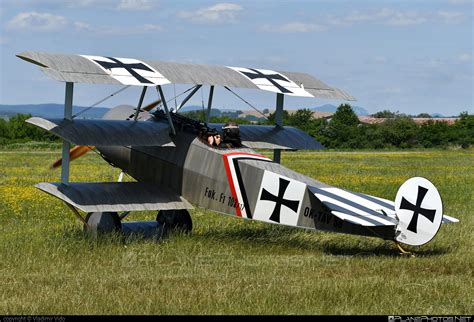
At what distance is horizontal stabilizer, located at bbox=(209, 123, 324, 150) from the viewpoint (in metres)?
14.5

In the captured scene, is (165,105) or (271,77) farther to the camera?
(271,77)

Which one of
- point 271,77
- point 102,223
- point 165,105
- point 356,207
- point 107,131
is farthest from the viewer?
point 271,77

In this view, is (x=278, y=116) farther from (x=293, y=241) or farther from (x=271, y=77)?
(x=293, y=241)

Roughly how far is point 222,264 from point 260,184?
1522 mm

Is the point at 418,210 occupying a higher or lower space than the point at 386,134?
higher

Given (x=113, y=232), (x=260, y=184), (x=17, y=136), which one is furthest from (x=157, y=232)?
(x=17, y=136)

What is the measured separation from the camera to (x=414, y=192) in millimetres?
10414

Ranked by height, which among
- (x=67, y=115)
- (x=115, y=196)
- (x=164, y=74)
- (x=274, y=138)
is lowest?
(x=115, y=196)

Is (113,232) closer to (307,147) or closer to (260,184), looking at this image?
(260,184)

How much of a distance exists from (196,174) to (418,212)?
366cm

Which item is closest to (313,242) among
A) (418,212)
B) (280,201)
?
(280,201)

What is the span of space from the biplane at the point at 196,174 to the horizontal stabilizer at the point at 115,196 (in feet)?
0.05

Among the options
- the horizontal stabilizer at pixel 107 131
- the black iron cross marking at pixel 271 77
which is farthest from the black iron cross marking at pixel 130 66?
the black iron cross marking at pixel 271 77

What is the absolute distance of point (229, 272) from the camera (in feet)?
32.0
